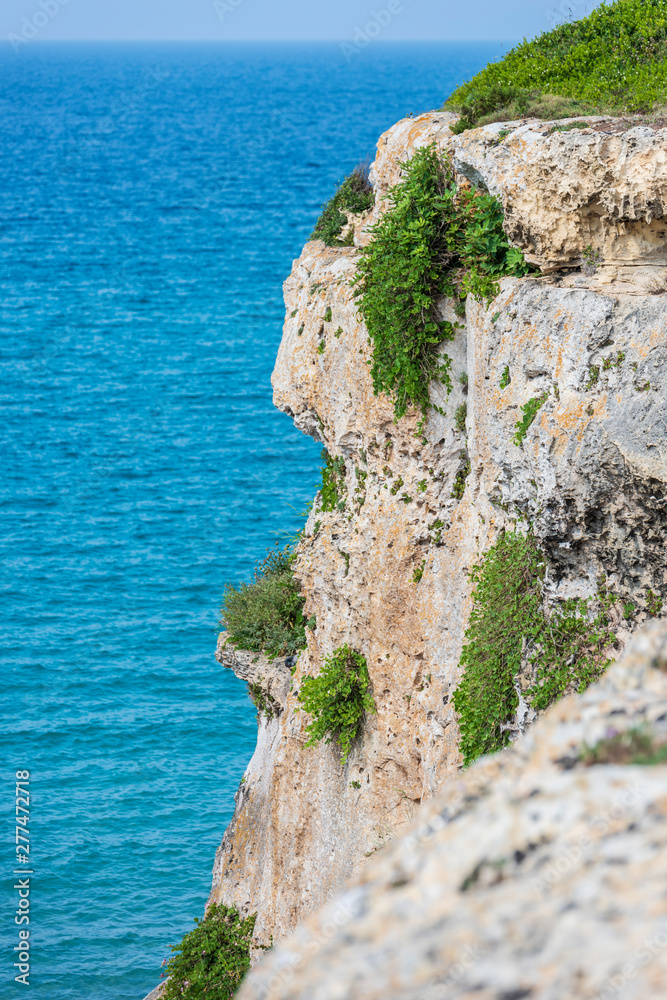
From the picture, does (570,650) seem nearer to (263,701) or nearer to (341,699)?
(341,699)

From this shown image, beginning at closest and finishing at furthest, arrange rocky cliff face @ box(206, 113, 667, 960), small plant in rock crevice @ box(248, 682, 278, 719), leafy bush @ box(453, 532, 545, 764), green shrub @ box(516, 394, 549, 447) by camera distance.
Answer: rocky cliff face @ box(206, 113, 667, 960), green shrub @ box(516, 394, 549, 447), leafy bush @ box(453, 532, 545, 764), small plant in rock crevice @ box(248, 682, 278, 719)

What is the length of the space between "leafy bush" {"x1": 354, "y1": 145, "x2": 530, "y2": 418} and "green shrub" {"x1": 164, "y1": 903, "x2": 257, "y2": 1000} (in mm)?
11039

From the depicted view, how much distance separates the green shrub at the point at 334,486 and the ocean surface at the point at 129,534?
6930 millimetres

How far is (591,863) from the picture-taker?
157 inches

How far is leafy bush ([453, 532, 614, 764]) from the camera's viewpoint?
1203 cm

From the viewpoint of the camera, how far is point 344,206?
734 inches

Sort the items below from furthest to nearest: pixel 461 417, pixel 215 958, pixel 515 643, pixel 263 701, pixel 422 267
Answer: pixel 263 701 → pixel 215 958 → pixel 461 417 → pixel 422 267 → pixel 515 643

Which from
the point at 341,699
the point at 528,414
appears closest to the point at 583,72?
the point at 528,414

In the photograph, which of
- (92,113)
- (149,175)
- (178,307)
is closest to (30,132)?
(92,113)

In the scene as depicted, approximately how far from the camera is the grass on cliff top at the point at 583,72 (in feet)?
45.8

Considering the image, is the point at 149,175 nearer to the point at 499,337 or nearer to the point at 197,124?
the point at 197,124

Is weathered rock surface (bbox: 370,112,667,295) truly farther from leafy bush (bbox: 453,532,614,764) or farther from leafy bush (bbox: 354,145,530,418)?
leafy bush (bbox: 453,532,614,764)

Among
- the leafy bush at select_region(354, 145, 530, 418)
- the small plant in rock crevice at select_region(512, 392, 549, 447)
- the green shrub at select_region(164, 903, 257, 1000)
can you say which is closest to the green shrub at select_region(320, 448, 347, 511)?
the leafy bush at select_region(354, 145, 530, 418)

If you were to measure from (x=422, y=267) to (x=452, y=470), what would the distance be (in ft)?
9.75
